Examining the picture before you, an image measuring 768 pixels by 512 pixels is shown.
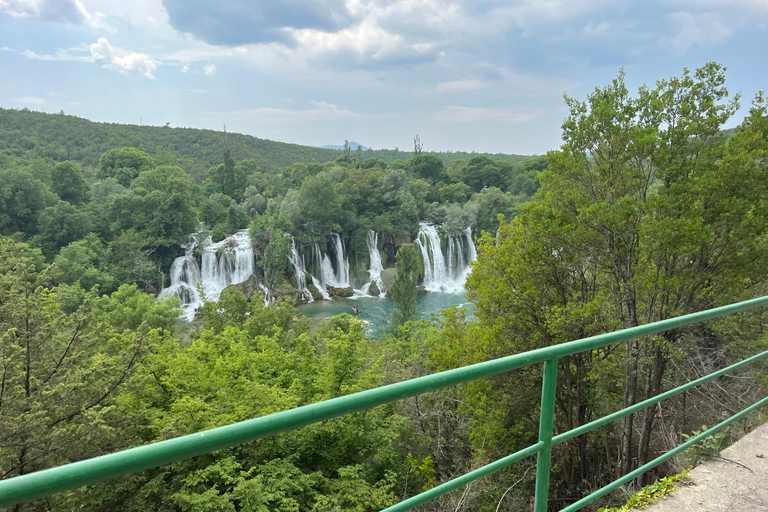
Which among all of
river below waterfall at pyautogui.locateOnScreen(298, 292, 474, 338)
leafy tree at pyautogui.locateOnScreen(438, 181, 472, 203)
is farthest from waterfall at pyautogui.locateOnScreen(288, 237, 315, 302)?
leafy tree at pyautogui.locateOnScreen(438, 181, 472, 203)

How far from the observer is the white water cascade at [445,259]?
4169 cm

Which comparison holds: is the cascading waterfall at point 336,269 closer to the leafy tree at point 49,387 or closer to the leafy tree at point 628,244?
the leafy tree at point 628,244

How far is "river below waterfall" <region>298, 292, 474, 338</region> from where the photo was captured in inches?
1293

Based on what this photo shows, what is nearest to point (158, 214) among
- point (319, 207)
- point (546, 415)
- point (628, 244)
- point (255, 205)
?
point (319, 207)

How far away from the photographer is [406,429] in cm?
1004

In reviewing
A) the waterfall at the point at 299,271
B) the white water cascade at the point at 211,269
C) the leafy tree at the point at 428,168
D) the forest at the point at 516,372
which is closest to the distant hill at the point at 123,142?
the leafy tree at the point at 428,168

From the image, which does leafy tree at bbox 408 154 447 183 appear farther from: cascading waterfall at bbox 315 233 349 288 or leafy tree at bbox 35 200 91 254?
leafy tree at bbox 35 200 91 254

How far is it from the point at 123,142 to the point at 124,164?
17.4 metres

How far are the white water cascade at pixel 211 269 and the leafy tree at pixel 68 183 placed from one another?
50.7 feet

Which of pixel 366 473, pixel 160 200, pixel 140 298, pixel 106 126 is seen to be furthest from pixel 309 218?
pixel 106 126

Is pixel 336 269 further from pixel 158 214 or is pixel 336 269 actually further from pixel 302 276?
pixel 158 214

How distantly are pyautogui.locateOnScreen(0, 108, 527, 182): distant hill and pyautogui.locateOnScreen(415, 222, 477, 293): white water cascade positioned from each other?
42.1m

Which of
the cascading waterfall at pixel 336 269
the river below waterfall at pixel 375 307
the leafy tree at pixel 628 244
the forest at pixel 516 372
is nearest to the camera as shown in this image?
the forest at pixel 516 372

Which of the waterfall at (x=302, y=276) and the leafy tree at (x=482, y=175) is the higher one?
the leafy tree at (x=482, y=175)
